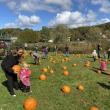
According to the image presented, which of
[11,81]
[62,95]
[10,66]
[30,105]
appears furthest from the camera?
[62,95]

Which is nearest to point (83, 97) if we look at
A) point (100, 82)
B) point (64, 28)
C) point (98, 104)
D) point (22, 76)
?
point (98, 104)

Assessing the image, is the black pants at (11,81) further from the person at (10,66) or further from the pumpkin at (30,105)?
the pumpkin at (30,105)

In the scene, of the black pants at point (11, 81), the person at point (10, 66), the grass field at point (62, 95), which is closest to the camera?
the grass field at point (62, 95)

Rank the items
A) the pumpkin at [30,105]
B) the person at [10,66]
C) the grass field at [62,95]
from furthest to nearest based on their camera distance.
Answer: the person at [10,66], the grass field at [62,95], the pumpkin at [30,105]

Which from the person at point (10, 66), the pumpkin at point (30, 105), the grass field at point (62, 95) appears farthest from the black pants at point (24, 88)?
the pumpkin at point (30, 105)

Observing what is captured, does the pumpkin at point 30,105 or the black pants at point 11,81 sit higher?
the black pants at point 11,81

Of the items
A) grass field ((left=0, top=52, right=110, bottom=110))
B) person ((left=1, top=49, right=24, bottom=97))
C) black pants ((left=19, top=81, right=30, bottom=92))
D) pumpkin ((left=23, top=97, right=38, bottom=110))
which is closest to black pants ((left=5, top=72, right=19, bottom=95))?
person ((left=1, top=49, right=24, bottom=97))

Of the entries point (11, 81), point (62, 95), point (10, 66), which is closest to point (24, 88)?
point (11, 81)

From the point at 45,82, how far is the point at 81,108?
18.0 ft

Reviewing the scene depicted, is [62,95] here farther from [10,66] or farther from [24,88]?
[10,66]

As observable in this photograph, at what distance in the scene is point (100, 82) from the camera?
1847cm

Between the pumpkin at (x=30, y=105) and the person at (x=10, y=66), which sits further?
the person at (x=10, y=66)

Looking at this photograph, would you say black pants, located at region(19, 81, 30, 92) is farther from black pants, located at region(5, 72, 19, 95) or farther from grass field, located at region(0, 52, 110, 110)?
black pants, located at region(5, 72, 19, 95)

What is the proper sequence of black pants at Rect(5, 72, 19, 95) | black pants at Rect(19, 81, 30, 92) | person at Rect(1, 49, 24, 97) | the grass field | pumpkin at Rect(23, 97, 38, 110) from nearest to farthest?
pumpkin at Rect(23, 97, 38, 110)
the grass field
person at Rect(1, 49, 24, 97)
black pants at Rect(5, 72, 19, 95)
black pants at Rect(19, 81, 30, 92)
